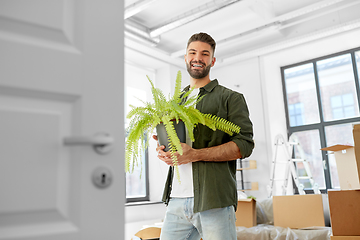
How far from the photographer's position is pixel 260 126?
5.51 metres

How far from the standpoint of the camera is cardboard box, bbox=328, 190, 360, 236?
5.68ft

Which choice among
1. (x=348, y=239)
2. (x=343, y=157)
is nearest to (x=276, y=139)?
(x=343, y=157)

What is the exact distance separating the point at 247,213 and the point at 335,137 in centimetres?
244

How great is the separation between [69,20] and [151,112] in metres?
0.73

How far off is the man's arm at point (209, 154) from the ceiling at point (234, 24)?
2924 mm

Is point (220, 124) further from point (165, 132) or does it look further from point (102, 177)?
point (102, 177)

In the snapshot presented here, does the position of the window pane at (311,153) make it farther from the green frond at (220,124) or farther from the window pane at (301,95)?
the green frond at (220,124)

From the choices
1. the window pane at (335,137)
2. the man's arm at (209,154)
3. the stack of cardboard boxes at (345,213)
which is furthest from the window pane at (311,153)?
the man's arm at (209,154)

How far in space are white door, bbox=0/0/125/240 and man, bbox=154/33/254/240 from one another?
2.30 ft

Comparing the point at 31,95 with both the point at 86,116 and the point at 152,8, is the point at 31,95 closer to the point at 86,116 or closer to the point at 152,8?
the point at 86,116

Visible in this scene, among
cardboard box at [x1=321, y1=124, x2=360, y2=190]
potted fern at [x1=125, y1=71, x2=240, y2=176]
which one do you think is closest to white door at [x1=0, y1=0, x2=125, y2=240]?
potted fern at [x1=125, y1=71, x2=240, y2=176]

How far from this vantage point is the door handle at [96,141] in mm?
670

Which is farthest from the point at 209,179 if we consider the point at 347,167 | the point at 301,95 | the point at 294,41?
the point at 301,95

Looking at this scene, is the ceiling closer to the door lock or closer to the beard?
the beard
